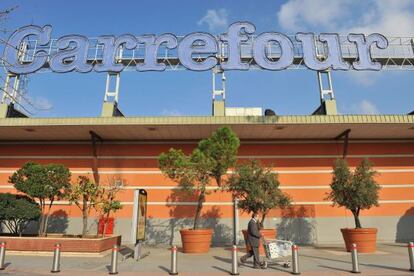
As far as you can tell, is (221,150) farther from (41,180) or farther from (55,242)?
(41,180)

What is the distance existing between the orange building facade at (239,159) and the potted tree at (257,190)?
3.05 meters

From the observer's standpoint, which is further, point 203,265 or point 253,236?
point 203,265

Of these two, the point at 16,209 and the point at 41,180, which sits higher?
the point at 41,180

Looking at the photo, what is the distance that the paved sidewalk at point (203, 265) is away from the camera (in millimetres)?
10094

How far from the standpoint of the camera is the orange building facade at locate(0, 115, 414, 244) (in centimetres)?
1855

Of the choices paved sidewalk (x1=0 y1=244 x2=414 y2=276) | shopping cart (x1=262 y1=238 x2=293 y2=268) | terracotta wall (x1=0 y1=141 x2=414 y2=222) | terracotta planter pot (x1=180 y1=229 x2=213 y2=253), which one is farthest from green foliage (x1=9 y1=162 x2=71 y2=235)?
shopping cart (x1=262 y1=238 x2=293 y2=268)

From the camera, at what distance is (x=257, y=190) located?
1496 centimetres

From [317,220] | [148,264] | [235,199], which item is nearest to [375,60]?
[317,220]

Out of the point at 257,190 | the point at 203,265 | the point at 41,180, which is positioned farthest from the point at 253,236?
the point at 41,180

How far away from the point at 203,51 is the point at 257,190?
9.30 metres

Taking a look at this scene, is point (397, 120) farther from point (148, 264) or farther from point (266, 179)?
point (148, 264)

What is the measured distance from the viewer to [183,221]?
19.1 m

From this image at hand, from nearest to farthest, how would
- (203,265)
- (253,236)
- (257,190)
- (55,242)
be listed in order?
1. (253,236)
2. (203,265)
3. (55,242)
4. (257,190)

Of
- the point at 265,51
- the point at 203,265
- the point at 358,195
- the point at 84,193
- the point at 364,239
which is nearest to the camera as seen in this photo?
the point at 203,265
